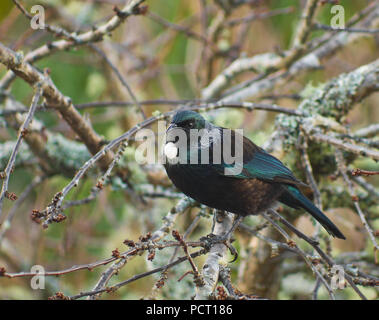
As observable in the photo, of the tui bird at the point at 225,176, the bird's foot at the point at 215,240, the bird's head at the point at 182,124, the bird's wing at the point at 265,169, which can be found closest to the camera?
the bird's foot at the point at 215,240

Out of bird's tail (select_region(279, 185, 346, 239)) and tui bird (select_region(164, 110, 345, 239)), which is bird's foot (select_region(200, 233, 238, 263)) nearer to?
tui bird (select_region(164, 110, 345, 239))

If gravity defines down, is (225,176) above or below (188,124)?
below

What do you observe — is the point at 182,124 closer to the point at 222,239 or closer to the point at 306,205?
the point at 222,239

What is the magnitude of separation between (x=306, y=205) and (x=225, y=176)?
572 millimetres

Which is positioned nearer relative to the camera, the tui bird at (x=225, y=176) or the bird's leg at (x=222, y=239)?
the bird's leg at (x=222, y=239)

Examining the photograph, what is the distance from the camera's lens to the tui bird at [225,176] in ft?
9.25

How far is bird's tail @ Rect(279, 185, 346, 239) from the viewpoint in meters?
2.96

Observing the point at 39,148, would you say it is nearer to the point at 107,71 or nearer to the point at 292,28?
the point at 107,71

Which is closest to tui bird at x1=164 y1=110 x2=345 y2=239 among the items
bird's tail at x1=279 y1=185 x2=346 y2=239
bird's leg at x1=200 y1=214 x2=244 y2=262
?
bird's tail at x1=279 y1=185 x2=346 y2=239

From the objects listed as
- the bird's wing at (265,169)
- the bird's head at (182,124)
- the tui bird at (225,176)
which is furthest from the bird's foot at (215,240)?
the bird's head at (182,124)

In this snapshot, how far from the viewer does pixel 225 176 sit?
2965 millimetres

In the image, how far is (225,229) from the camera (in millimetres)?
2957

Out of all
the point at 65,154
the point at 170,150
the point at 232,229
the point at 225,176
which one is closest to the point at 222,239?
the point at 232,229

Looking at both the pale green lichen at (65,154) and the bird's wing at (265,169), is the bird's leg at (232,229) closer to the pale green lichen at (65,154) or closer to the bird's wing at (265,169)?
the bird's wing at (265,169)
